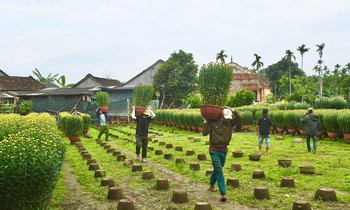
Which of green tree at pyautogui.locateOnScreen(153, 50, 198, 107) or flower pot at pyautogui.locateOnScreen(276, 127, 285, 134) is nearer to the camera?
flower pot at pyautogui.locateOnScreen(276, 127, 285, 134)

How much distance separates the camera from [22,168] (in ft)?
15.5

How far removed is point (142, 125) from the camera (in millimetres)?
12375

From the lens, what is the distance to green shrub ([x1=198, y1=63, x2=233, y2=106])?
28.3 ft

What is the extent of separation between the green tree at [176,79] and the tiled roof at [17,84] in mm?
15372

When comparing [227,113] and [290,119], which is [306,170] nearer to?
[227,113]

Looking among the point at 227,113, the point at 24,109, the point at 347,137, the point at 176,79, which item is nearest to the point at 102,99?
the point at 347,137

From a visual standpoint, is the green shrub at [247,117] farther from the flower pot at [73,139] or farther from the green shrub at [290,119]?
the flower pot at [73,139]

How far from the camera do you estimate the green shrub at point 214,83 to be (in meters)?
8.62

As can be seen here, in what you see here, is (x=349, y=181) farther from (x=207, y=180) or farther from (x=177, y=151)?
(x=177, y=151)

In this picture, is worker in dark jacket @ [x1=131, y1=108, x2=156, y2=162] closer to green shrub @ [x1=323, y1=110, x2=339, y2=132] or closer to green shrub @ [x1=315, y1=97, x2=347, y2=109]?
green shrub @ [x1=323, y1=110, x2=339, y2=132]

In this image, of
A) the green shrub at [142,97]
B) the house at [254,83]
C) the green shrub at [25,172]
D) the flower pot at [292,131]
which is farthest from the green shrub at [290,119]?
the house at [254,83]

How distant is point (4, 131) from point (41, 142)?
11.5 feet

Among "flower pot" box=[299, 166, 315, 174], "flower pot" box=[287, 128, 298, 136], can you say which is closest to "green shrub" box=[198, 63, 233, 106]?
"flower pot" box=[299, 166, 315, 174]

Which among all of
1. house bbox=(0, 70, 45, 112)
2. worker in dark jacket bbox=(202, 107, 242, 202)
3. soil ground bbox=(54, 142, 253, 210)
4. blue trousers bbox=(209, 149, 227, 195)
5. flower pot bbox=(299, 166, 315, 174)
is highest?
house bbox=(0, 70, 45, 112)
